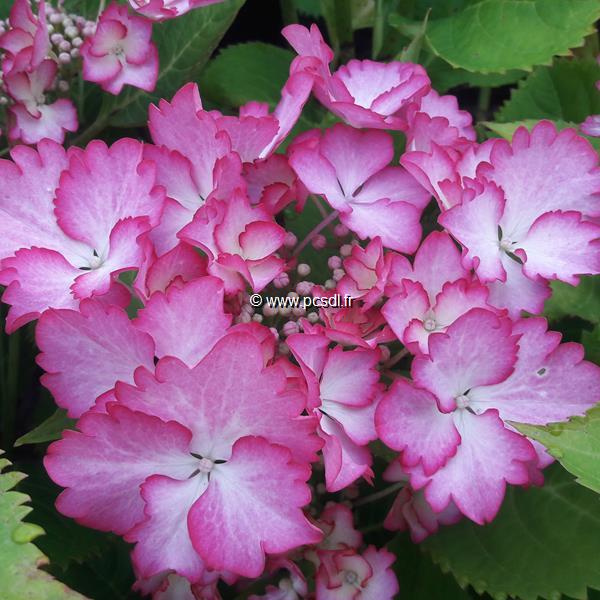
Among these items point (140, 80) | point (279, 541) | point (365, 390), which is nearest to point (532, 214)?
point (365, 390)

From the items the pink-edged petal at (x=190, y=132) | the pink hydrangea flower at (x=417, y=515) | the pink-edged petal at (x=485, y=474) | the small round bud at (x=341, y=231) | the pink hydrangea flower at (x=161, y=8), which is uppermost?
the pink hydrangea flower at (x=161, y=8)

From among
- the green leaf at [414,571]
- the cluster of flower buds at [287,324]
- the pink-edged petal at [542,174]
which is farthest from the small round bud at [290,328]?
the green leaf at [414,571]

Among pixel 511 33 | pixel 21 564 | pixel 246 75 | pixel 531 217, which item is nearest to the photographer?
pixel 21 564

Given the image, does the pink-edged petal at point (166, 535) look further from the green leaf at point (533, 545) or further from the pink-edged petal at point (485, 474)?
the green leaf at point (533, 545)

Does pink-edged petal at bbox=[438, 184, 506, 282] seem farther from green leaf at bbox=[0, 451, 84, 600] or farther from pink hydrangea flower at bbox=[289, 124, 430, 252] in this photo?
green leaf at bbox=[0, 451, 84, 600]

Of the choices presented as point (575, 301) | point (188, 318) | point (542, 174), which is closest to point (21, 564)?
point (188, 318)

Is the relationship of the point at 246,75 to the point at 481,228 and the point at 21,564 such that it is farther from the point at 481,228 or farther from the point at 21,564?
the point at 21,564
